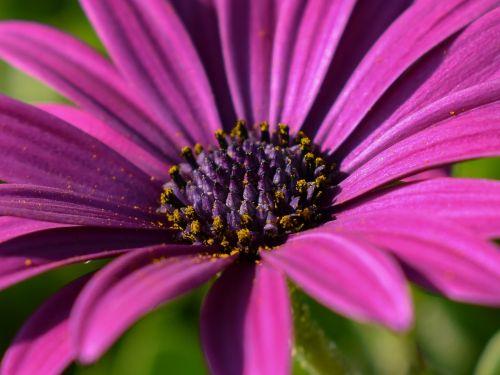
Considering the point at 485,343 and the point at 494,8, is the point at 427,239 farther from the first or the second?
the point at 485,343

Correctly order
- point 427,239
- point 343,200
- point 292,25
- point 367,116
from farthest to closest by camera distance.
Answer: point 292,25 → point 367,116 → point 343,200 → point 427,239

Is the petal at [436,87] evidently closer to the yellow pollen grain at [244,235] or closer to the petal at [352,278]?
the yellow pollen grain at [244,235]

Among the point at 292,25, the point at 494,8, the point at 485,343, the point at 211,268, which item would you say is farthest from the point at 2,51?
the point at 485,343

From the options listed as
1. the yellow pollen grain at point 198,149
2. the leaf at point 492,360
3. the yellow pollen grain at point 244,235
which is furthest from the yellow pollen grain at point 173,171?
the leaf at point 492,360

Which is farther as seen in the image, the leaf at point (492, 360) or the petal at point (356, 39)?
the petal at point (356, 39)

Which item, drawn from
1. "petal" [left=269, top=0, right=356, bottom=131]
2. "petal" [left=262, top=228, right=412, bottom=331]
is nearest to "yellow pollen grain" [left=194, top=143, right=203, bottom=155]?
"petal" [left=269, top=0, right=356, bottom=131]
